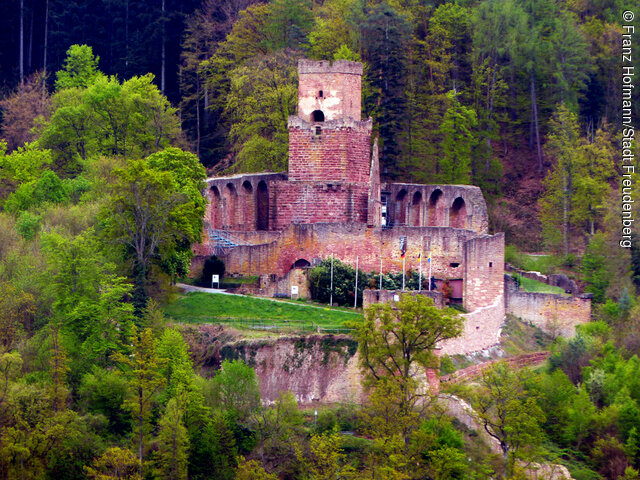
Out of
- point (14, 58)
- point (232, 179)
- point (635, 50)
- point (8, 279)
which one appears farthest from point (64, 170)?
point (635, 50)

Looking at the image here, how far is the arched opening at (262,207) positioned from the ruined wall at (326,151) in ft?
6.67

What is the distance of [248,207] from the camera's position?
218 feet

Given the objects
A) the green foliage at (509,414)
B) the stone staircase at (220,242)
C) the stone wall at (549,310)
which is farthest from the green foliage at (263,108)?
the green foliage at (509,414)

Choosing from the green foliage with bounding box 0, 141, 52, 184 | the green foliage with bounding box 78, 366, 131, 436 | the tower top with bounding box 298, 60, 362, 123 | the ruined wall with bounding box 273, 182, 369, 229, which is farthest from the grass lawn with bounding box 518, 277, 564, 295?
the green foliage with bounding box 0, 141, 52, 184

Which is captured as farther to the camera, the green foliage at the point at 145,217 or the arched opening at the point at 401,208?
the arched opening at the point at 401,208

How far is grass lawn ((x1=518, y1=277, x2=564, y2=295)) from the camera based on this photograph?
61.5m

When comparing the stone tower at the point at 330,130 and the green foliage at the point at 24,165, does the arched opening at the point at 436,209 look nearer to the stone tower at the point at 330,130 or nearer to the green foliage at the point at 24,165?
the stone tower at the point at 330,130

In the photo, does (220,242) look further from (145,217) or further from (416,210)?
(416,210)

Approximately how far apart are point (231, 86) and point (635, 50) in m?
21.6

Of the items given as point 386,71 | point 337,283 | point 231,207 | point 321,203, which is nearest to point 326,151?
point 321,203

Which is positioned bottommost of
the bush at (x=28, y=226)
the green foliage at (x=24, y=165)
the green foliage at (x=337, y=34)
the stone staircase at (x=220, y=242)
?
the stone staircase at (x=220, y=242)

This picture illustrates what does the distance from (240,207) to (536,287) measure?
46.3 feet

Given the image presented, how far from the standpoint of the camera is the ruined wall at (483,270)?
57.1 meters

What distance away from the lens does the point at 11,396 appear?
47.2 m
